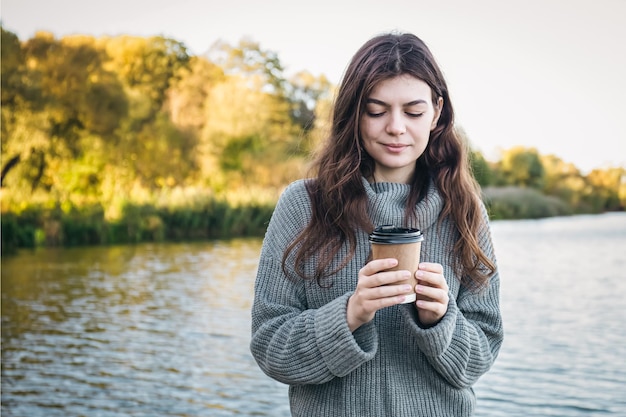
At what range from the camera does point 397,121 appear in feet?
6.82

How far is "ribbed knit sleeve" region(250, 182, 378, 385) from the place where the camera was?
193 centimetres

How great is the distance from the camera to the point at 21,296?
40.7ft

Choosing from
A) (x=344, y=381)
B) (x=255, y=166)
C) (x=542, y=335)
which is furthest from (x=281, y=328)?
(x=255, y=166)

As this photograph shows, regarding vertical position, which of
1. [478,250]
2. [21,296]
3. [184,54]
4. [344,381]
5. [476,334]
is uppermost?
[184,54]

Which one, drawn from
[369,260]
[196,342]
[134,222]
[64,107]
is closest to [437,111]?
[369,260]

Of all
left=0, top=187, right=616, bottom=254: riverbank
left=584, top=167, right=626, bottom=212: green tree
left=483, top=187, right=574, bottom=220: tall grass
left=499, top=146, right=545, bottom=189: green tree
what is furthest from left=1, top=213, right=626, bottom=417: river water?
left=499, top=146, right=545, bottom=189: green tree

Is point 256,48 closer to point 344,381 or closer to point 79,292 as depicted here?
point 79,292

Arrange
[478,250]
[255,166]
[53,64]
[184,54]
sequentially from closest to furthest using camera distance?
[478,250] < [53,64] < [255,166] < [184,54]

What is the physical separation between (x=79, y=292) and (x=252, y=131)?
77.0 feet

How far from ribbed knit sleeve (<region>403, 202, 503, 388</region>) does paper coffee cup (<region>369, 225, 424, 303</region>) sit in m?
0.17

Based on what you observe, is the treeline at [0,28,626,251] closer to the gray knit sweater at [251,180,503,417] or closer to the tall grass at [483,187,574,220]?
the tall grass at [483,187,574,220]

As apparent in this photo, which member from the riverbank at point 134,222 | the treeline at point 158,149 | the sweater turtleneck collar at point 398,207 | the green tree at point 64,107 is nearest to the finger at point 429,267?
the sweater turtleneck collar at point 398,207

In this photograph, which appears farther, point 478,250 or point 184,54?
point 184,54

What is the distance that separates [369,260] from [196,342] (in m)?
7.50
